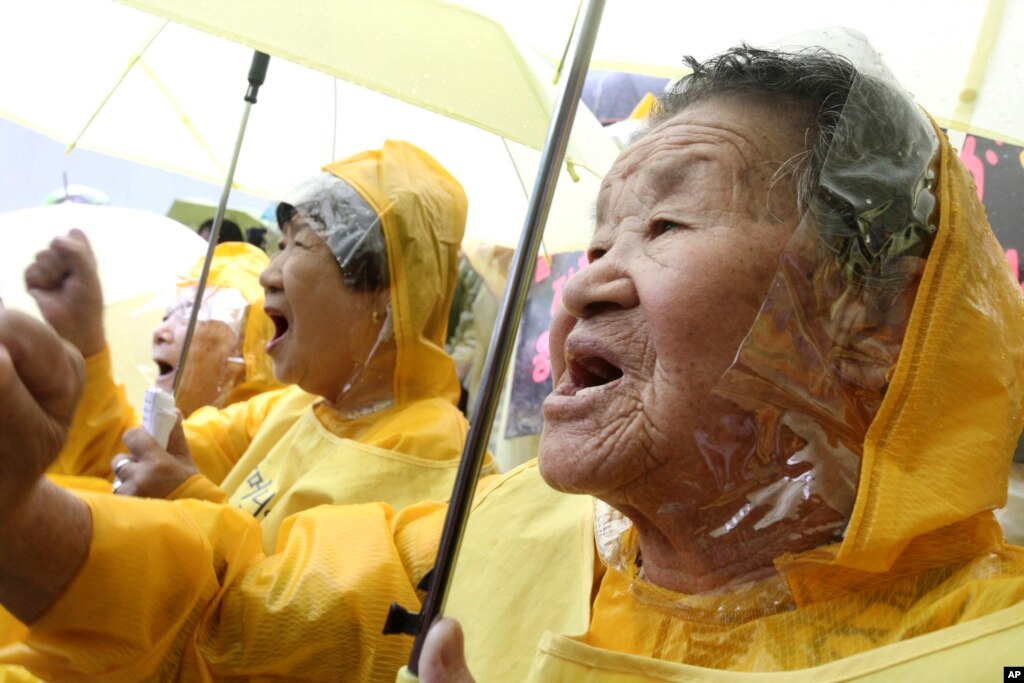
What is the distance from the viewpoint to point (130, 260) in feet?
11.5

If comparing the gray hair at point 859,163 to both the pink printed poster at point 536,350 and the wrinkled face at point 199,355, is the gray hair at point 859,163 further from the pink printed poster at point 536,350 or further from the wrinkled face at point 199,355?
the wrinkled face at point 199,355

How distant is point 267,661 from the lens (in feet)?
5.76

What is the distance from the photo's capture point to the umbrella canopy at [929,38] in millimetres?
1259

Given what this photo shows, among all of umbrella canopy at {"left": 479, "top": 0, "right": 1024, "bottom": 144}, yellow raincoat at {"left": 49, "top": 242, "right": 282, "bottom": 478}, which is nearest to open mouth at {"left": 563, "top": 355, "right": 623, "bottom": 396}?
umbrella canopy at {"left": 479, "top": 0, "right": 1024, "bottom": 144}

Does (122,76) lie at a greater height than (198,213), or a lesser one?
greater

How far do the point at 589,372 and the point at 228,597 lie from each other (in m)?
0.78

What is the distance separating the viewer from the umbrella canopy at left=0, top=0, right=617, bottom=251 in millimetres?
2922

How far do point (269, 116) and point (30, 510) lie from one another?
2.57 metres

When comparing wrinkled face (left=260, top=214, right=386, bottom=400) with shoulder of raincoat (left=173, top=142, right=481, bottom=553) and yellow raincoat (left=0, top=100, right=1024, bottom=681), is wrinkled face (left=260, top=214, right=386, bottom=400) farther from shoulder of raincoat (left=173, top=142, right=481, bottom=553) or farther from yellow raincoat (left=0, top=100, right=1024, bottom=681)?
yellow raincoat (left=0, top=100, right=1024, bottom=681)

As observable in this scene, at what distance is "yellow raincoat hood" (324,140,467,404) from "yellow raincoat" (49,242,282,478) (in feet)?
2.36

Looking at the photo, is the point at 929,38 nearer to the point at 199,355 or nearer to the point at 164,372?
the point at 199,355

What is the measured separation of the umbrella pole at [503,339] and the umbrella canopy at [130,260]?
1821mm

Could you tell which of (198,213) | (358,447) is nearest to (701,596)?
(358,447)

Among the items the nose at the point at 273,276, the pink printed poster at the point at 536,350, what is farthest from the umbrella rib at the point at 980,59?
the nose at the point at 273,276
